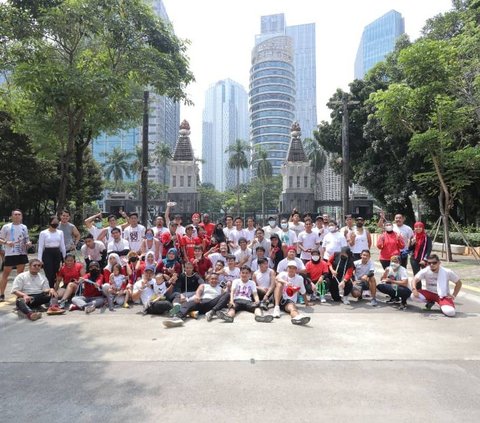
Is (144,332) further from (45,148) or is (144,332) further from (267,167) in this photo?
(267,167)

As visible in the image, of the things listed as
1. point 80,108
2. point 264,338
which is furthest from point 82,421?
point 80,108

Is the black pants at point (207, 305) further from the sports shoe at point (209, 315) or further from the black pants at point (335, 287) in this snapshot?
the black pants at point (335, 287)

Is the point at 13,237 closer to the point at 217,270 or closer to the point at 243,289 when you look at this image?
the point at 217,270

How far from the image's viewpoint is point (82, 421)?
11.9ft

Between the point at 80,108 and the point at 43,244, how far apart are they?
6315 mm

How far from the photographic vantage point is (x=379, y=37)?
153 meters

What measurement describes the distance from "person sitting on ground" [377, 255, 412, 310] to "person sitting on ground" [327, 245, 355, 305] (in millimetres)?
614

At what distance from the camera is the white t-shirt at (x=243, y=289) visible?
25.8ft

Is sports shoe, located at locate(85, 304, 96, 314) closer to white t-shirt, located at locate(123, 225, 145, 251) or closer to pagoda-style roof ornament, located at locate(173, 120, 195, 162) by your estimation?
white t-shirt, located at locate(123, 225, 145, 251)

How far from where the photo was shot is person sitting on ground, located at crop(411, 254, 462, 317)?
25.4 feet

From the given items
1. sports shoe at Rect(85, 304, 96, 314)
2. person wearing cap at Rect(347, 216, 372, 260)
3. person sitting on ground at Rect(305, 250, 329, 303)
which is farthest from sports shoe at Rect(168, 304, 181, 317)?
person wearing cap at Rect(347, 216, 372, 260)

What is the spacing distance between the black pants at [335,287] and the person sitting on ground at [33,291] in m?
5.10

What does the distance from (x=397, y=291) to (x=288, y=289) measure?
2102mm

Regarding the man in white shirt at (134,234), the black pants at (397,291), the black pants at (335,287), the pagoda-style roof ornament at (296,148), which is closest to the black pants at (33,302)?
the man in white shirt at (134,234)
